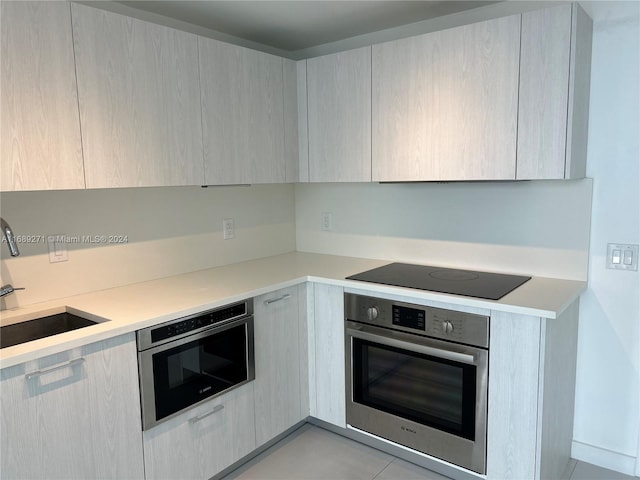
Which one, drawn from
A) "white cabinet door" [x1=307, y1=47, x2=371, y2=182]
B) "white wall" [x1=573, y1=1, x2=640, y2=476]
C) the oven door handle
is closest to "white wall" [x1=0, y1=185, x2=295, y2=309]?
"white cabinet door" [x1=307, y1=47, x2=371, y2=182]

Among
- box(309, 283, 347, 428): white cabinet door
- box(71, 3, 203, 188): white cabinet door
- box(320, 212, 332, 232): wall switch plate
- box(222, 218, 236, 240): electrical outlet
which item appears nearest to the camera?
box(71, 3, 203, 188): white cabinet door

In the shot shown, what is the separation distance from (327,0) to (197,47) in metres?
0.65

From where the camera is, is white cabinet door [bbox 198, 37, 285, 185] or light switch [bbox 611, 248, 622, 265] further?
white cabinet door [bbox 198, 37, 285, 185]

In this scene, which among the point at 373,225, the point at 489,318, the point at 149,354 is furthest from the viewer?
the point at 373,225

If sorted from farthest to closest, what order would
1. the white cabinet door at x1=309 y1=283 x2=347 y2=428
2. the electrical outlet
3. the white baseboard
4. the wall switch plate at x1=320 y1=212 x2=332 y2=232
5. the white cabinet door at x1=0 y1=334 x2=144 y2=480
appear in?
the wall switch plate at x1=320 y1=212 x2=332 y2=232 → the electrical outlet → the white cabinet door at x1=309 y1=283 x2=347 y2=428 → the white baseboard → the white cabinet door at x1=0 y1=334 x2=144 y2=480

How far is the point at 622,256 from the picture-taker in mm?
2158

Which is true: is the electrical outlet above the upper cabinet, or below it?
below

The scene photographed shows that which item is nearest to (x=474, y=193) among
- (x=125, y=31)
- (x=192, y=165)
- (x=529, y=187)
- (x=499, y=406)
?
(x=529, y=187)

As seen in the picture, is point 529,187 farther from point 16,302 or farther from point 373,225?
point 16,302

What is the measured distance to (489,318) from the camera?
1967 millimetres

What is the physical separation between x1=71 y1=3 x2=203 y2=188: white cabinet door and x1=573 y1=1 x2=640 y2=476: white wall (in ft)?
6.02

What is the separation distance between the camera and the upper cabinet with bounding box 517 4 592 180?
1918 millimetres

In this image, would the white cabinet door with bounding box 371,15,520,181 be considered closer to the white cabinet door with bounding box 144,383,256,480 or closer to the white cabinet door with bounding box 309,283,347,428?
the white cabinet door with bounding box 309,283,347,428

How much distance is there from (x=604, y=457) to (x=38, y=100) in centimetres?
290
